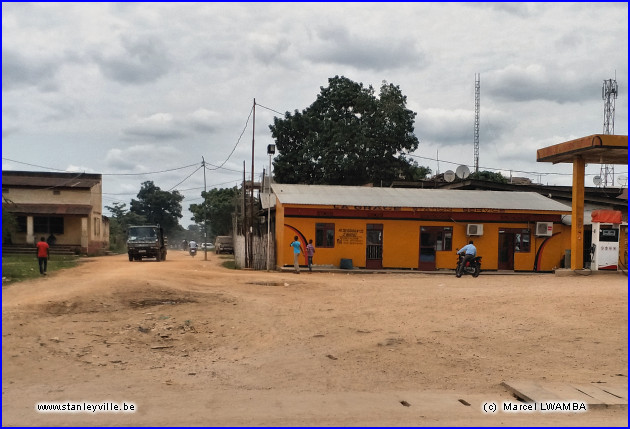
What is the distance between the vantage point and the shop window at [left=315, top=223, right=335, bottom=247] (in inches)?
1056

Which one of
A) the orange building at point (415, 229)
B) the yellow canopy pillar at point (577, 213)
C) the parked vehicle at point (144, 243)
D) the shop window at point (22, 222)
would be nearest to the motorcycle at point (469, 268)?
the yellow canopy pillar at point (577, 213)

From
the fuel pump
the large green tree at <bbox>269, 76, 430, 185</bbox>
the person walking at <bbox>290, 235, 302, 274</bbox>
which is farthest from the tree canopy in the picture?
the person walking at <bbox>290, 235, 302, 274</bbox>

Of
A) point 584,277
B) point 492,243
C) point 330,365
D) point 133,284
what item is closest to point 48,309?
point 133,284

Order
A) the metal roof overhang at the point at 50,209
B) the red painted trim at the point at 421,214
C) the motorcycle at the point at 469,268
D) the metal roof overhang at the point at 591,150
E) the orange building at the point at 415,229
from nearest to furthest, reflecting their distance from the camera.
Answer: the metal roof overhang at the point at 591,150, the motorcycle at the point at 469,268, the red painted trim at the point at 421,214, the orange building at the point at 415,229, the metal roof overhang at the point at 50,209

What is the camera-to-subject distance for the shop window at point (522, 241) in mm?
28750

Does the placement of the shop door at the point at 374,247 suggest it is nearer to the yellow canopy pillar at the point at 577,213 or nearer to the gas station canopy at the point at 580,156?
the gas station canopy at the point at 580,156

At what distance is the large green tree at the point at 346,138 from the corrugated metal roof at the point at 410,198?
13.0 metres

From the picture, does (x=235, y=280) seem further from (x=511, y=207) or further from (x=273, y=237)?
(x=511, y=207)

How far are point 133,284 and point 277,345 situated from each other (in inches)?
249

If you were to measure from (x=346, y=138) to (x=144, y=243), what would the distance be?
1753 cm

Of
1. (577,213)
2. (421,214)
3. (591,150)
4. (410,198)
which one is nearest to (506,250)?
(421,214)

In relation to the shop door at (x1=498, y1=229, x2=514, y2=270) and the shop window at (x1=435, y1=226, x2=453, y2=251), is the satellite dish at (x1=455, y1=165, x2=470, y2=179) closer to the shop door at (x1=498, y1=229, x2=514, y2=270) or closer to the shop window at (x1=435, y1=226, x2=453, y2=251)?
the shop door at (x1=498, y1=229, x2=514, y2=270)

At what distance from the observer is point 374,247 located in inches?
1080

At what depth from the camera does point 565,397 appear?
706cm
